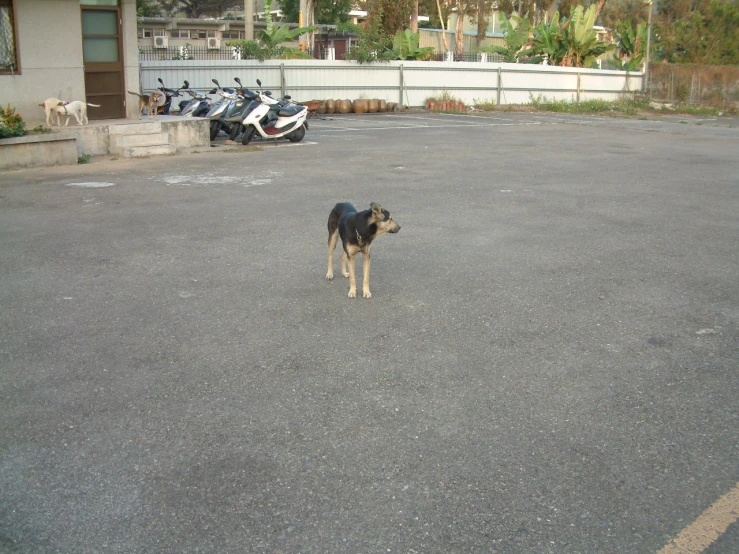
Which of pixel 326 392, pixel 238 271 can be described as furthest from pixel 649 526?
pixel 238 271

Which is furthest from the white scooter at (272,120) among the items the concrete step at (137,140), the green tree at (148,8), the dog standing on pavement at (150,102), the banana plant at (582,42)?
the green tree at (148,8)

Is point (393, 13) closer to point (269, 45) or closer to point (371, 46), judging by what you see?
point (371, 46)

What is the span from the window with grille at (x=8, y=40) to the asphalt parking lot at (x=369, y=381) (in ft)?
16.2

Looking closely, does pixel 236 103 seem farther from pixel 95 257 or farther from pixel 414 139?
pixel 95 257

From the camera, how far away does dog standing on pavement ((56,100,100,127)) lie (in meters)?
13.9

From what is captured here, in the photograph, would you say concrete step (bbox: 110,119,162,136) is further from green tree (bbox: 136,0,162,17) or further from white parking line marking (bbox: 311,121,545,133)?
green tree (bbox: 136,0,162,17)

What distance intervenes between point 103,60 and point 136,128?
1611 mm

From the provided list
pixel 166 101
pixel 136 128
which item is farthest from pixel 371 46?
pixel 136 128

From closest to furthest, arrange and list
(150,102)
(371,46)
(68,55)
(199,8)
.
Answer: (68,55) → (150,102) → (371,46) → (199,8)

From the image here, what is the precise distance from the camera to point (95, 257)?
748 centimetres

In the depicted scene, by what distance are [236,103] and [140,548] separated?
48.9 feet

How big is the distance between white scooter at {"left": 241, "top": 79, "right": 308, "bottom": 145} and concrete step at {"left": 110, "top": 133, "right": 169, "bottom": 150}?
2126 mm

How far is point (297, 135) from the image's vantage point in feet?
57.6

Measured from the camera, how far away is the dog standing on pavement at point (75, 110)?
13.9 meters
